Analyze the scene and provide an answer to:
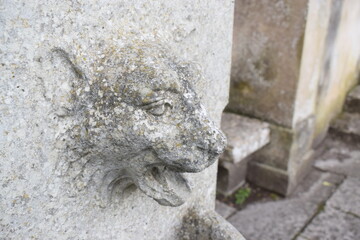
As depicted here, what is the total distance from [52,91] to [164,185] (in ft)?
0.98

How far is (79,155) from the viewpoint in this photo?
0.74 meters

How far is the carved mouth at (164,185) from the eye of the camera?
0.78 meters

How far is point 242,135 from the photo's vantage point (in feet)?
6.93

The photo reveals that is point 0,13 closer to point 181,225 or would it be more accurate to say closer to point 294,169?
point 181,225

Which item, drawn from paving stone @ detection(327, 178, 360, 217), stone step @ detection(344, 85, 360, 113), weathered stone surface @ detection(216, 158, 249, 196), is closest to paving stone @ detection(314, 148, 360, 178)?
paving stone @ detection(327, 178, 360, 217)

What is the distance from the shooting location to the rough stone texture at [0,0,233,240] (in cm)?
62

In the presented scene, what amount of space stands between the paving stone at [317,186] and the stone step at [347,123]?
58 cm

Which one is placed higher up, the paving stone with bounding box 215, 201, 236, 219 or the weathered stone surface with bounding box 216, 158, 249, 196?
the weathered stone surface with bounding box 216, 158, 249, 196

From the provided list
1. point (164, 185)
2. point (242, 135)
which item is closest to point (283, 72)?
point (242, 135)

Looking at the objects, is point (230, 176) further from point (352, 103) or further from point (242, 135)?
point (352, 103)

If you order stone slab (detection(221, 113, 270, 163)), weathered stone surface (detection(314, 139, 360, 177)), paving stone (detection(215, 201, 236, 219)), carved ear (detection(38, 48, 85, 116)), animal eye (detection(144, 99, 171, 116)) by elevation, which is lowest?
weathered stone surface (detection(314, 139, 360, 177))

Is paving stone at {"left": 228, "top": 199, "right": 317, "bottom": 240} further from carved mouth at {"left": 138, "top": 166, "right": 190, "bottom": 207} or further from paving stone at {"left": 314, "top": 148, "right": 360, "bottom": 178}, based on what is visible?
carved mouth at {"left": 138, "top": 166, "right": 190, "bottom": 207}

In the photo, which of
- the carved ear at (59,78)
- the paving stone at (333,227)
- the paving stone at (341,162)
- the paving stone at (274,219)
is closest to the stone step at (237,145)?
the paving stone at (274,219)

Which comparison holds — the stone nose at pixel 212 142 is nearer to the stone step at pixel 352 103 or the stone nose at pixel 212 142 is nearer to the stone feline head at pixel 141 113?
the stone feline head at pixel 141 113
